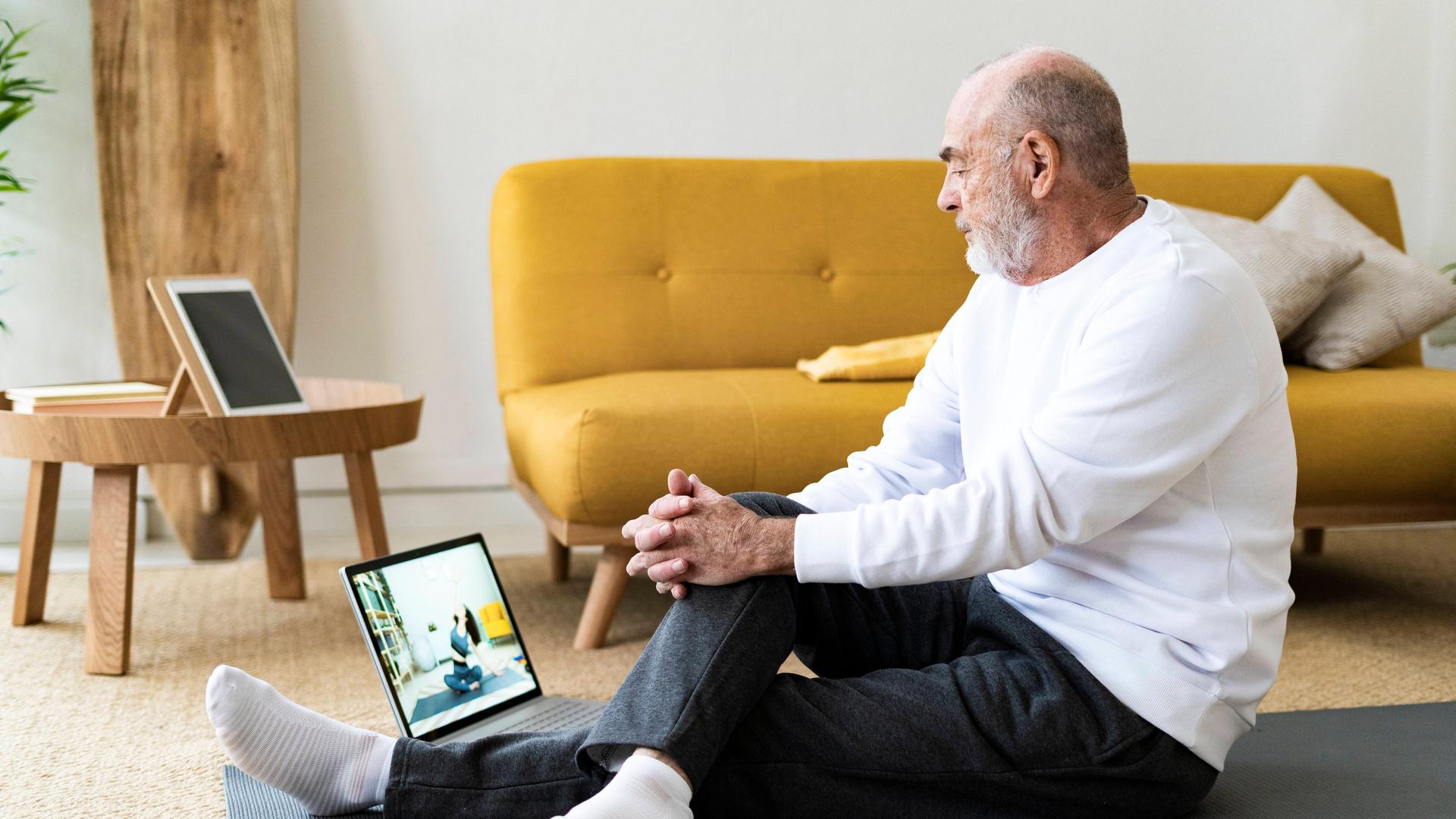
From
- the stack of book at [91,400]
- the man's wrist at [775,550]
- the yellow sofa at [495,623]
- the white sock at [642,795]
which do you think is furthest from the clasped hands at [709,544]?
the stack of book at [91,400]

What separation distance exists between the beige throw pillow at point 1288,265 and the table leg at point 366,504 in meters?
1.75

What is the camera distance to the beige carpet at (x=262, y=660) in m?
1.57

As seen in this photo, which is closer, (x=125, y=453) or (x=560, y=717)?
(x=560, y=717)

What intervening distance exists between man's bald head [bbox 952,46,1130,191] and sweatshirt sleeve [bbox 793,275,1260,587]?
158 mm

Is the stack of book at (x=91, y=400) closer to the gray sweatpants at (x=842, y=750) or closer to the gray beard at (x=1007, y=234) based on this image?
the gray sweatpants at (x=842, y=750)

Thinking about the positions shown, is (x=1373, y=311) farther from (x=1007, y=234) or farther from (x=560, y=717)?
(x=560, y=717)

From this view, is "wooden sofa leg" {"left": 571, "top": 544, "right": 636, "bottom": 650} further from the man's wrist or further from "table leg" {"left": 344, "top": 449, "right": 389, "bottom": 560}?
the man's wrist

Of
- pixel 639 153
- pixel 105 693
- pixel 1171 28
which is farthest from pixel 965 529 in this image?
pixel 1171 28

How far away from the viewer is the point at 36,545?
2.23 m

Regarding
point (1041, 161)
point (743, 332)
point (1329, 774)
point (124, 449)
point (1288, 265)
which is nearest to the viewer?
point (1041, 161)

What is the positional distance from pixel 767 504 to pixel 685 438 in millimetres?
769

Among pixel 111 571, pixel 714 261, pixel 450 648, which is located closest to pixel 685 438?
pixel 450 648

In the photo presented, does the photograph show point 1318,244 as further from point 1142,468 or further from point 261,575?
point 261,575

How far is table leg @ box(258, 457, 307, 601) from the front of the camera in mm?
2502
